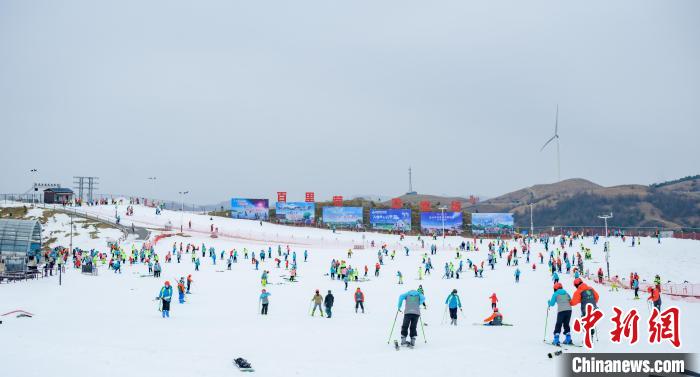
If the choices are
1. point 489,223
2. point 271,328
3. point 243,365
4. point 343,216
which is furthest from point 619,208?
point 243,365

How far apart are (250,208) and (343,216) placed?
1431cm

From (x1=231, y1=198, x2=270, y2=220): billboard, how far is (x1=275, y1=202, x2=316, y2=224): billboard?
262 cm

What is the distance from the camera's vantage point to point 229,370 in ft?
33.3

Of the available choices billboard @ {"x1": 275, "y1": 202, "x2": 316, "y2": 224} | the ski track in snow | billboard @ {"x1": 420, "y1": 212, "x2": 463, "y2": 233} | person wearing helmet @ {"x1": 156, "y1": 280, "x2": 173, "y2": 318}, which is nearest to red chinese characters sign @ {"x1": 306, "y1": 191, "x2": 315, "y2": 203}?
billboard @ {"x1": 275, "y1": 202, "x2": 316, "y2": 224}

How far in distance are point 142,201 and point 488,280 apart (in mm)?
65338

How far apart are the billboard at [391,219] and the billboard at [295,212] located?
9.11 metres

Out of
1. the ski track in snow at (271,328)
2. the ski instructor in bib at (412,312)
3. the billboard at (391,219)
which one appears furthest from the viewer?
the billboard at (391,219)

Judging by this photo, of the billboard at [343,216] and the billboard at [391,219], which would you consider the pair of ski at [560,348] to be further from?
the billboard at [343,216]

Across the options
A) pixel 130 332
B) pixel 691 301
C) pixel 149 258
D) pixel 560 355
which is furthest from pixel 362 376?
pixel 149 258

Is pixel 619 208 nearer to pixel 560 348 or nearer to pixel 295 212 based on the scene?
pixel 295 212

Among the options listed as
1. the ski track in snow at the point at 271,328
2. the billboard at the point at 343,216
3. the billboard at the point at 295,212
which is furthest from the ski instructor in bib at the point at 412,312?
the billboard at the point at 295,212

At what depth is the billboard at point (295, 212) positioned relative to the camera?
258 feet

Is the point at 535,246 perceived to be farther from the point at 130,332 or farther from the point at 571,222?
the point at 571,222

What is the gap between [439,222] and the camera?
75062mm
